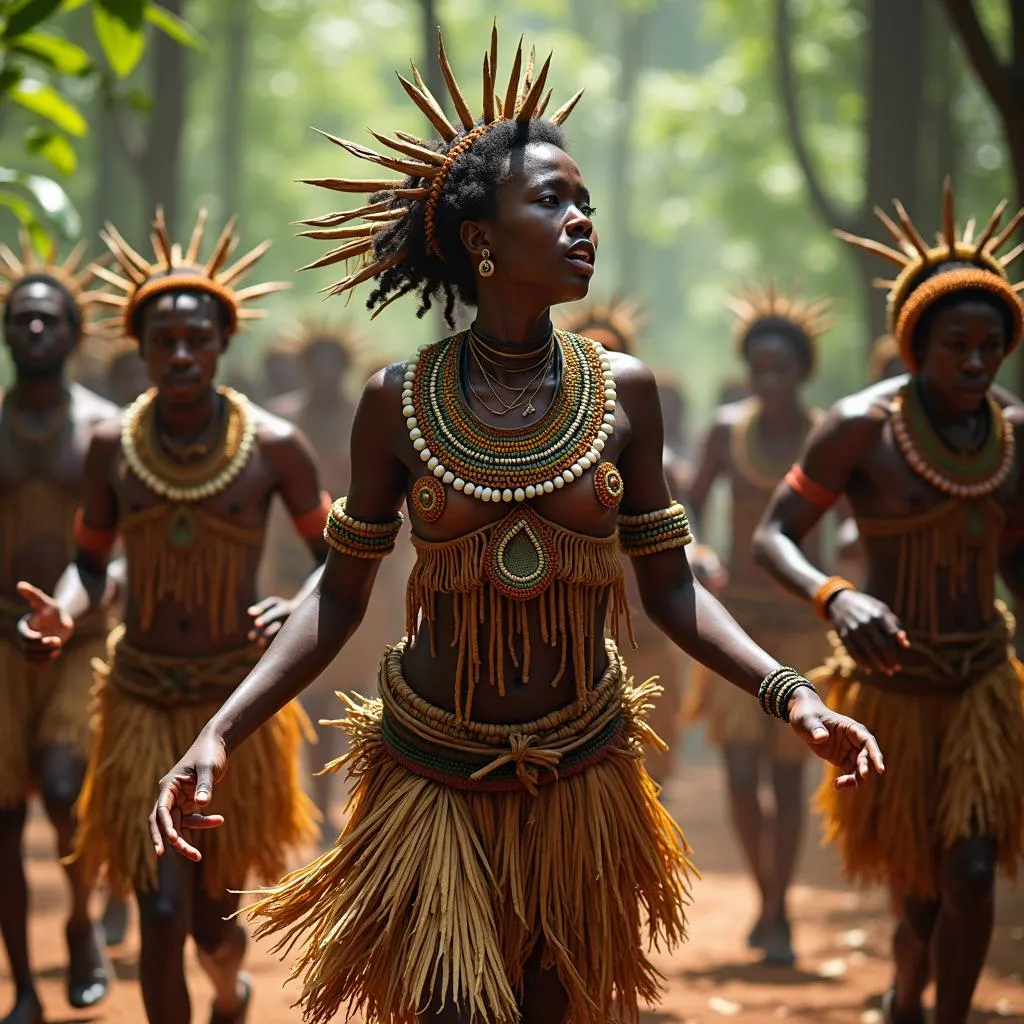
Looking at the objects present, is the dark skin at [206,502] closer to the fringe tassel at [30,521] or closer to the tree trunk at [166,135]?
the fringe tassel at [30,521]

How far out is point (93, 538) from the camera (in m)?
5.80

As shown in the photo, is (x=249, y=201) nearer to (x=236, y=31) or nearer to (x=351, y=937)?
(x=236, y=31)

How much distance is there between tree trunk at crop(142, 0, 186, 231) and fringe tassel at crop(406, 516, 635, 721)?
33.3ft

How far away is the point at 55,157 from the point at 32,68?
15015 mm

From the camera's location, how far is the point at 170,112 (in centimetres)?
1360

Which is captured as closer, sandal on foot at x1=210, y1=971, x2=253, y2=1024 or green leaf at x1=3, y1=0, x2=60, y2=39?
green leaf at x1=3, y1=0, x2=60, y2=39

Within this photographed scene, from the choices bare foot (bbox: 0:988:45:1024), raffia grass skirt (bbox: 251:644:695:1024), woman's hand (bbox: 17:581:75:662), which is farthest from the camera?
bare foot (bbox: 0:988:45:1024)

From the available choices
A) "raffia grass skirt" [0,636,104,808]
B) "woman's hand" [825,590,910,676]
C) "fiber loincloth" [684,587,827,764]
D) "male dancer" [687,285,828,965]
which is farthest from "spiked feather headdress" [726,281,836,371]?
"raffia grass skirt" [0,636,104,808]

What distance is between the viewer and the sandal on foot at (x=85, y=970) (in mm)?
6711

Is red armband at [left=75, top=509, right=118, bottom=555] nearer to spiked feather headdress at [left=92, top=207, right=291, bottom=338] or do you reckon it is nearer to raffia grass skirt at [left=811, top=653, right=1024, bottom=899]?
spiked feather headdress at [left=92, top=207, right=291, bottom=338]

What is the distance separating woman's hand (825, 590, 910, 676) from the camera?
199 inches

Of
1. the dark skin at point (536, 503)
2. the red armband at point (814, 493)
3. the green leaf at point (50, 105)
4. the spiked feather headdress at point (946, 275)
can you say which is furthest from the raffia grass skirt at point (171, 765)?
the spiked feather headdress at point (946, 275)

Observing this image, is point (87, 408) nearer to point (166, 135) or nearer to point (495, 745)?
point (495, 745)

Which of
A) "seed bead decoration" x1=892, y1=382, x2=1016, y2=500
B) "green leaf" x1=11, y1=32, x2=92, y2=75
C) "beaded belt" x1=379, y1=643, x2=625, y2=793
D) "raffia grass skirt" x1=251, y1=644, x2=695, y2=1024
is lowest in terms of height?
"raffia grass skirt" x1=251, y1=644, x2=695, y2=1024
